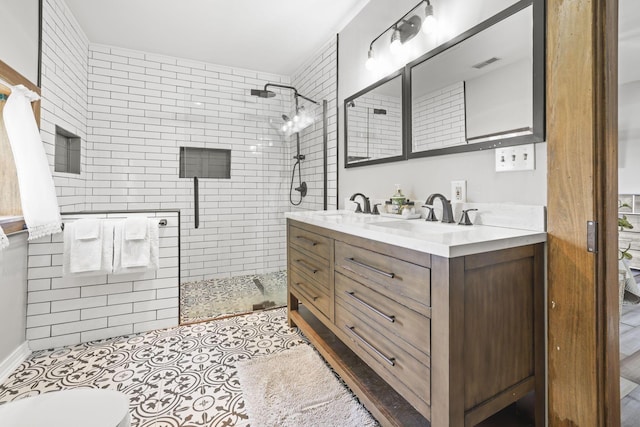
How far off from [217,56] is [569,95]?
334cm

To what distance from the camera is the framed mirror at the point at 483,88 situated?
4.27ft

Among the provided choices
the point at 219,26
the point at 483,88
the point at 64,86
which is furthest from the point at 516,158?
the point at 64,86

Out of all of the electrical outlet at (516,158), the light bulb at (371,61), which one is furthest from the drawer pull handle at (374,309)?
the light bulb at (371,61)

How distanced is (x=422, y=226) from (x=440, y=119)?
629 millimetres

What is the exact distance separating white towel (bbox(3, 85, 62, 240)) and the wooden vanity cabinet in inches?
69.9

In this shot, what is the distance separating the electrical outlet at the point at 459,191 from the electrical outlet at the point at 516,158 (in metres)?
0.20

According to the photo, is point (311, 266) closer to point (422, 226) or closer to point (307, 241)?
point (307, 241)

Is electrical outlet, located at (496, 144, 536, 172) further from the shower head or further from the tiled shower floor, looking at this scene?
the shower head

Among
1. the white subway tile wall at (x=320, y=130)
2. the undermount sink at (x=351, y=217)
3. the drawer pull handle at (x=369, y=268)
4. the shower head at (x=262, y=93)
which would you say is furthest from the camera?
the shower head at (x=262, y=93)

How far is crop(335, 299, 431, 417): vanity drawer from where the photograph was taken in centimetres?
110

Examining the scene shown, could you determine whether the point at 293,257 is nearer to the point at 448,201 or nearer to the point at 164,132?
the point at 448,201

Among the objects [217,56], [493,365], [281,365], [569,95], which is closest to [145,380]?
[281,365]

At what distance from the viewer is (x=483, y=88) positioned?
1.54 meters

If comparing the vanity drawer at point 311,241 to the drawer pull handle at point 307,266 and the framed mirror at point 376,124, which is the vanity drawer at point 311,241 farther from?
the framed mirror at point 376,124
